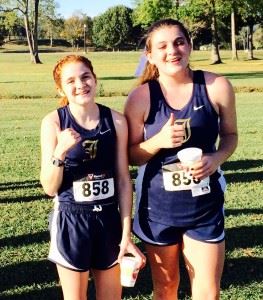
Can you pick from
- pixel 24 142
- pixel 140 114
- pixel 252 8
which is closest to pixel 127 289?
pixel 140 114

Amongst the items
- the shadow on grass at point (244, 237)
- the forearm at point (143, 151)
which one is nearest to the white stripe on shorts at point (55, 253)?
the forearm at point (143, 151)

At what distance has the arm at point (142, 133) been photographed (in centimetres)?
301

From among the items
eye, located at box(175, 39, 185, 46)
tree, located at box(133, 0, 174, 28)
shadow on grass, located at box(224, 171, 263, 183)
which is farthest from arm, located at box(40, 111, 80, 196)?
tree, located at box(133, 0, 174, 28)

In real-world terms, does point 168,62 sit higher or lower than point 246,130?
higher

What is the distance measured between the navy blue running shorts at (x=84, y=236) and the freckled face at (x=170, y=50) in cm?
79

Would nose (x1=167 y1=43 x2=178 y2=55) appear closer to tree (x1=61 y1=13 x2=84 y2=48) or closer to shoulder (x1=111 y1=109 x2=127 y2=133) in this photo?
shoulder (x1=111 y1=109 x2=127 y2=133)

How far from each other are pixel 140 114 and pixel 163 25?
48 cm

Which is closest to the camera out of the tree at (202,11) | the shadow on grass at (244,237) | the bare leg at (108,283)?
the bare leg at (108,283)

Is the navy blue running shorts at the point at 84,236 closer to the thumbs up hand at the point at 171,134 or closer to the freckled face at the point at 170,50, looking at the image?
the thumbs up hand at the point at 171,134

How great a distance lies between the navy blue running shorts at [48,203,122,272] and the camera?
10.3 ft

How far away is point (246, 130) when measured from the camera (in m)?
14.3

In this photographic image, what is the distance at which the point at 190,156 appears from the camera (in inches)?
117

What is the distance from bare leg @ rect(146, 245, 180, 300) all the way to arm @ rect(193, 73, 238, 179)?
492 millimetres

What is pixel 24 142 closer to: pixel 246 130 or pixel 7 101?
pixel 246 130
